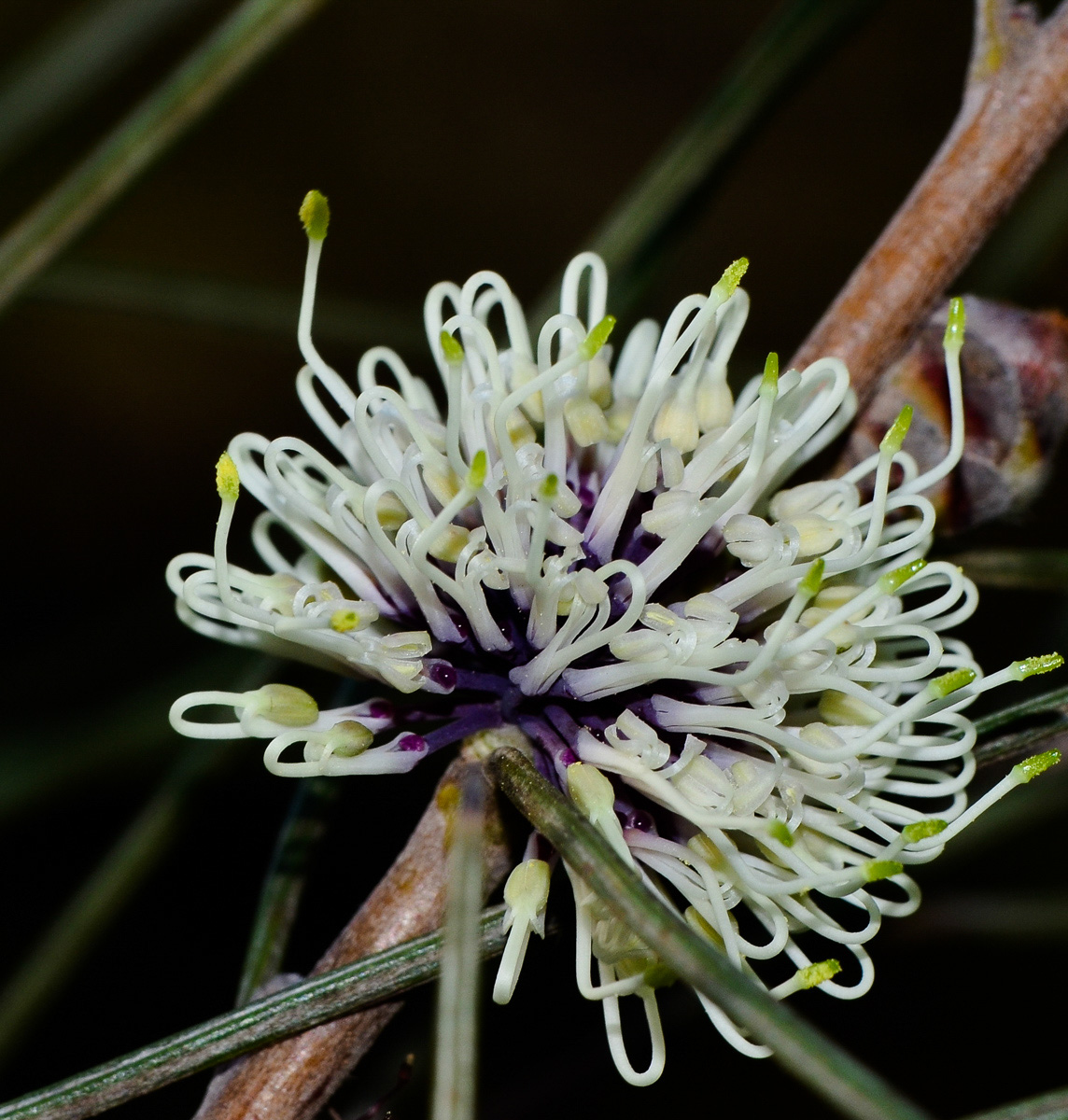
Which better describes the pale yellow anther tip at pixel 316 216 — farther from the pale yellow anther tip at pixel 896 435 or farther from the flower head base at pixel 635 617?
the pale yellow anther tip at pixel 896 435

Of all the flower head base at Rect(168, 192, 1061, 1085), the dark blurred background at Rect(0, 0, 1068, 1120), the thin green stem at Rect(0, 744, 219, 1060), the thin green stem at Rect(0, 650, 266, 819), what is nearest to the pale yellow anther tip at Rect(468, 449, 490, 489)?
the flower head base at Rect(168, 192, 1061, 1085)

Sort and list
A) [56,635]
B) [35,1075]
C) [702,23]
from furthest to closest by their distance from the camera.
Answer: [702,23]
[56,635]
[35,1075]

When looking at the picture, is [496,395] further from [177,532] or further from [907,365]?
[177,532]

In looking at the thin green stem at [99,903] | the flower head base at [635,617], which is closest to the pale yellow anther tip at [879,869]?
the flower head base at [635,617]

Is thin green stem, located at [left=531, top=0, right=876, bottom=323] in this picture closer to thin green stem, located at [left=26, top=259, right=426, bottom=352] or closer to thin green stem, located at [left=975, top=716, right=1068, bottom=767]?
thin green stem, located at [left=26, top=259, right=426, bottom=352]

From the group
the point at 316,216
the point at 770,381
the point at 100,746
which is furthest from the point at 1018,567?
the point at 100,746

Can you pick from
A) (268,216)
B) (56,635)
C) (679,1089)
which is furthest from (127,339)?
(679,1089)

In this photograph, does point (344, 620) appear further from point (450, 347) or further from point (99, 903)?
point (99, 903)
